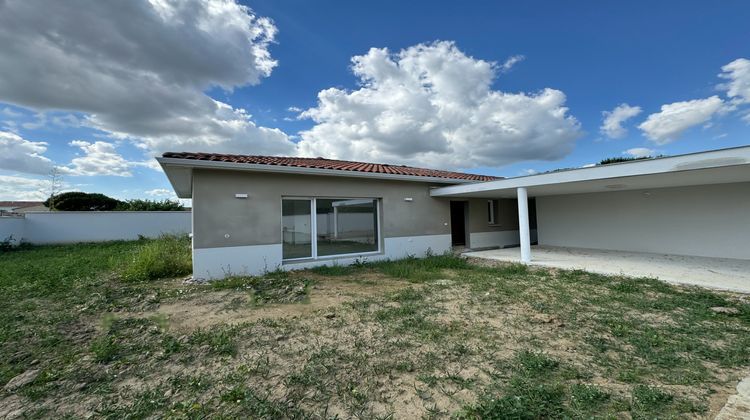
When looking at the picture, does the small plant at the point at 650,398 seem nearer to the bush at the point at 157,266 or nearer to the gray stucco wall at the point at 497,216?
the bush at the point at 157,266

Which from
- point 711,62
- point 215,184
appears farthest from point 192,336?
point 711,62

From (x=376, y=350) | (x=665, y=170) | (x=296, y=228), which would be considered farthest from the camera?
(x=296, y=228)

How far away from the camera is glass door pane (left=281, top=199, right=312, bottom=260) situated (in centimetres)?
888

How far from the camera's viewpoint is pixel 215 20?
8742mm

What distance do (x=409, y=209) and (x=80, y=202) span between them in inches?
1073

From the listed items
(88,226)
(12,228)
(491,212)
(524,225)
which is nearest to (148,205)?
(88,226)

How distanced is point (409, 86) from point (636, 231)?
1076 cm

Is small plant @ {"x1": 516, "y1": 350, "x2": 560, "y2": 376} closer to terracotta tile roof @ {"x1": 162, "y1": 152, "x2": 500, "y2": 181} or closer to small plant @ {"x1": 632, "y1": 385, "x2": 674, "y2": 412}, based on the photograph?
small plant @ {"x1": 632, "y1": 385, "x2": 674, "y2": 412}

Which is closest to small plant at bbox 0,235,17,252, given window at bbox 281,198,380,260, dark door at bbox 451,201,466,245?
window at bbox 281,198,380,260

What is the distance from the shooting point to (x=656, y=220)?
1048cm

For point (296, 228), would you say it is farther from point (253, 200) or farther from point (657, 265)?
point (657, 265)

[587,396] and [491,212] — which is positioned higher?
[491,212]

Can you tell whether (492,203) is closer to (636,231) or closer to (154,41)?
(636,231)

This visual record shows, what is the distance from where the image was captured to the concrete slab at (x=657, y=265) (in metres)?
6.62
